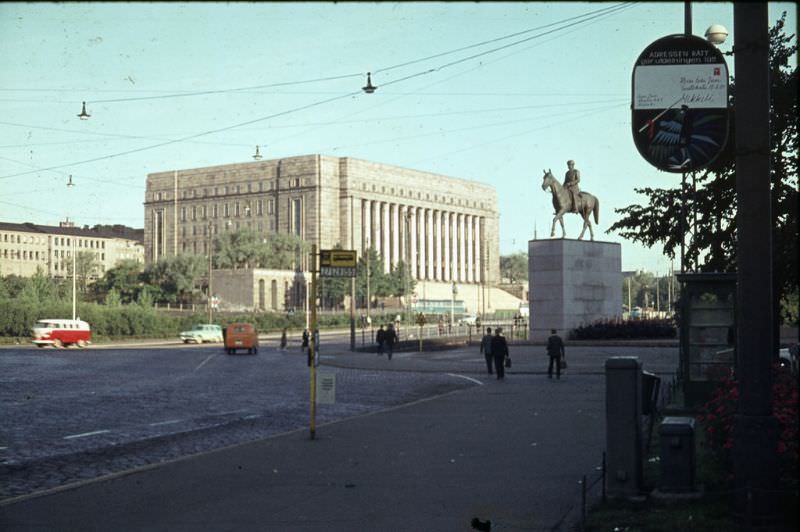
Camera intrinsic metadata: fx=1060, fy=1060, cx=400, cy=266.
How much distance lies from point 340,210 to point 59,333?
86.4m

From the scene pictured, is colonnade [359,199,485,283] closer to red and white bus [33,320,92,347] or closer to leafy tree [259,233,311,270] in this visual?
leafy tree [259,233,311,270]

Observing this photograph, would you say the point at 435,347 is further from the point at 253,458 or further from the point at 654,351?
the point at 253,458

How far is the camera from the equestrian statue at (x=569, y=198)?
57406 millimetres

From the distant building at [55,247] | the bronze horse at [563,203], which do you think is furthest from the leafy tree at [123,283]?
the bronze horse at [563,203]

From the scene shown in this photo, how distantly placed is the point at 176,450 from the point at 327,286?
11530 cm

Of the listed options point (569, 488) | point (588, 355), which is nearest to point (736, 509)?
point (569, 488)

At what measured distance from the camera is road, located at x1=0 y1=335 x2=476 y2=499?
49.4ft

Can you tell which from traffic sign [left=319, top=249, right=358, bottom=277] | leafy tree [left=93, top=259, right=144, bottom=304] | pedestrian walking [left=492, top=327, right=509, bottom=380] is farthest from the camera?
leafy tree [left=93, top=259, right=144, bottom=304]

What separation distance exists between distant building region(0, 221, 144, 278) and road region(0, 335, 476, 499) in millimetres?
21288

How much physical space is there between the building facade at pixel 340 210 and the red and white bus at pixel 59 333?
6579 centimetres

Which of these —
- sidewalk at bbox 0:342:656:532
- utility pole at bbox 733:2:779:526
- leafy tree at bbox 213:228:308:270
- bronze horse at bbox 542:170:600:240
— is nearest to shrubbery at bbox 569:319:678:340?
bronze horse at bbox 542:170:600:240

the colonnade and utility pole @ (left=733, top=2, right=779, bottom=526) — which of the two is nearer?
utility pole @ (left=733, top=2, right=779, bottom=526)

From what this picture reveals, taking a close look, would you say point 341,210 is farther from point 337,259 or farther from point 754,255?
point 754,255

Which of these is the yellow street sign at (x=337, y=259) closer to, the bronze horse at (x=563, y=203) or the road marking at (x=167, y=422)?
the road marking at (x=167, y=422)
